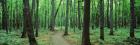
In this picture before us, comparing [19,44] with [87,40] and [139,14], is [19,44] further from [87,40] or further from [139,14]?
[139,14]

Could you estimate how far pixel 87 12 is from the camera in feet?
48.5

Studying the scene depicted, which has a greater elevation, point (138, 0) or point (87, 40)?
point (138, 0)

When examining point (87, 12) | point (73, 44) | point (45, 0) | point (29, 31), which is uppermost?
point (45, 0)

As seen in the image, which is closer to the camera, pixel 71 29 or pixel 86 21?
pixel 86 21

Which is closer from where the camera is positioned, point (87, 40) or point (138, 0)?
point (87, 40)

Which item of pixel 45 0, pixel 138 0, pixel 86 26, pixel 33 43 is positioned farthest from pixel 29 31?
pixel 45 0

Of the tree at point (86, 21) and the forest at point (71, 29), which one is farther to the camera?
the forest at point (71, 29)

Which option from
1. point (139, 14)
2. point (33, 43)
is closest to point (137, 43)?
point (33, 43)

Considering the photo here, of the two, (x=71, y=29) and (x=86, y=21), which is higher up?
(x=86, y=21)

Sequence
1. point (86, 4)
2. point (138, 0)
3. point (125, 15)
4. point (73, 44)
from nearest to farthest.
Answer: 1. point (86, 4)
2. point (73, 44)
3. point (138, 0)
4. point (125, 15)

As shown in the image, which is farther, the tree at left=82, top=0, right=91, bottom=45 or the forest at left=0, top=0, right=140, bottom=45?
the forest at left=0, top=0, right=140, bottom=45

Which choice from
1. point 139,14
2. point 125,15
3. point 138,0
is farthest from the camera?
point 125,15

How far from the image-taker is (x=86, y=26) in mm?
14984

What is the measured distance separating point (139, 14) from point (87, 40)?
3363cm
